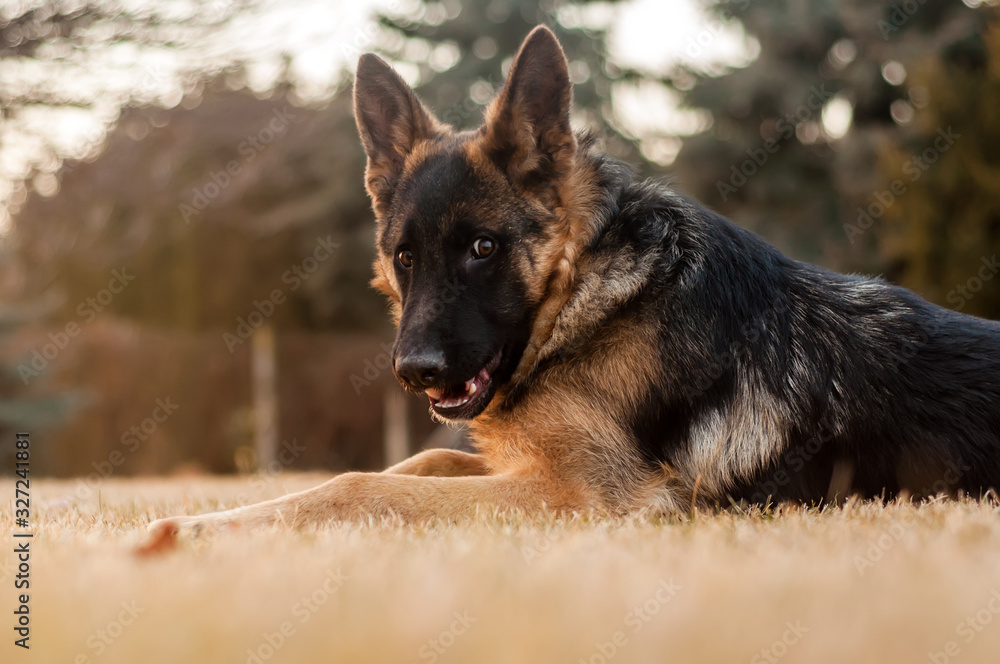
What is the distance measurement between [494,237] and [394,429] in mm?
14382

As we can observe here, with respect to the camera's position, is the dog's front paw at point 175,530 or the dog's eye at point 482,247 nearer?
the dog's front paw at point 175,530

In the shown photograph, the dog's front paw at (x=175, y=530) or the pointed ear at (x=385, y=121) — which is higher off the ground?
the pointed ear at (x=385, y=121)

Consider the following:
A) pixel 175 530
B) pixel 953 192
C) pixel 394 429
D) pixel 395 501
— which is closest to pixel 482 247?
pixel 395 501

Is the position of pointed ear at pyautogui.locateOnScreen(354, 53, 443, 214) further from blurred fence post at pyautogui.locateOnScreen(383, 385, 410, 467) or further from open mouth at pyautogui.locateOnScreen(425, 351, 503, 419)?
blurred fence post at pyautogui.locateOnScreen(383, 385, 410, 467)

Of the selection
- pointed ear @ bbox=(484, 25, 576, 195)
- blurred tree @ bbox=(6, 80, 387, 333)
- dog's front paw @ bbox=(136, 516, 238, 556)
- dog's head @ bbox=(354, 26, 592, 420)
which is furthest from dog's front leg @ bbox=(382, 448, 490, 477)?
blurred tree @ bbox=(6, 80, 387, 333)

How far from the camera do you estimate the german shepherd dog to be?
11.2 ft

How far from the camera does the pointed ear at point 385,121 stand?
177 inches

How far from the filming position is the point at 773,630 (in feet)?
4.73

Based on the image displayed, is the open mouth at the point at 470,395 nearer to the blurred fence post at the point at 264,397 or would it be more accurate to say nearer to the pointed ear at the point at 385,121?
the pointed ear at the point at 385,121

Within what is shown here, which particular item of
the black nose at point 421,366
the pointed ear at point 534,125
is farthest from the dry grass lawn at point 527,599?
the pointed ear at point 534,125

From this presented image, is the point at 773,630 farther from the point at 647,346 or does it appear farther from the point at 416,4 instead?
the point at 416,4

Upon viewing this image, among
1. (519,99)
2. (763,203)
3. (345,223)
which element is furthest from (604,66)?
(519,99)

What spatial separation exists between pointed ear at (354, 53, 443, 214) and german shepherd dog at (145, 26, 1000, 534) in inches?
17.7

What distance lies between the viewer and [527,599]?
1.68 metres
